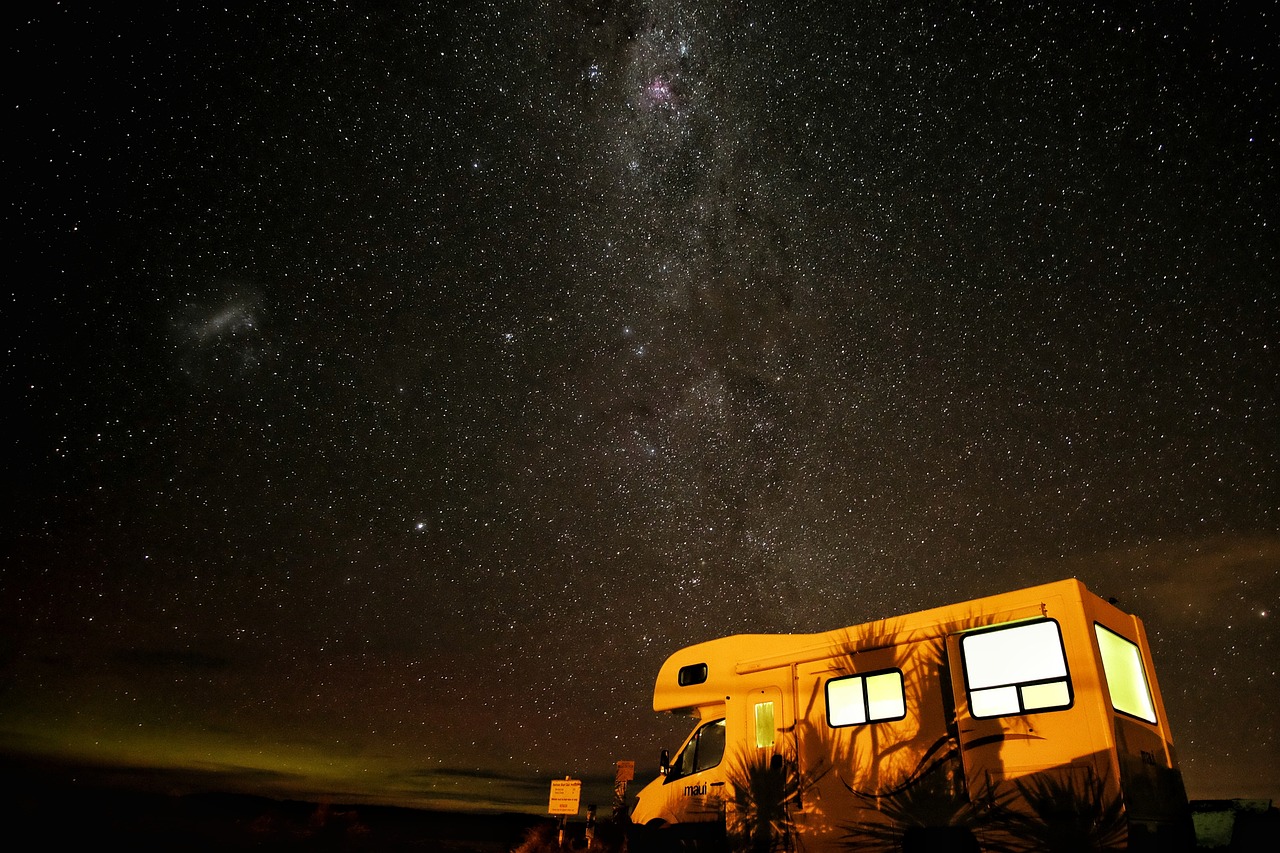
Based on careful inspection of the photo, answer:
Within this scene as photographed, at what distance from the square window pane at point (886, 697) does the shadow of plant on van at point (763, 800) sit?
3.39ft

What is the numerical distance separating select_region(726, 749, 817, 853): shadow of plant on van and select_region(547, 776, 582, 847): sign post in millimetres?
4766

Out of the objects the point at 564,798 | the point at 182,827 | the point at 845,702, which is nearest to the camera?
the point at 845,702

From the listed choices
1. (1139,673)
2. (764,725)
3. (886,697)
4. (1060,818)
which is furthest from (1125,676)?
(764,725)

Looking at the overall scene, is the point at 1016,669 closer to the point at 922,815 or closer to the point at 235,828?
the point at 922,815

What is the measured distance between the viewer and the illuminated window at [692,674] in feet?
27.9

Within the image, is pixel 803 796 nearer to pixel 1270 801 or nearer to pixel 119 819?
pixel 1270 801

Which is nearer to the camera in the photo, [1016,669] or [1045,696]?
[1045,696]

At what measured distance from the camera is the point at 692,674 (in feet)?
28.4

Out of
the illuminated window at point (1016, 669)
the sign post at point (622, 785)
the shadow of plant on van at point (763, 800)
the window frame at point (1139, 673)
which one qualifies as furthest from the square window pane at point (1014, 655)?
the sign post at point (622, 785)

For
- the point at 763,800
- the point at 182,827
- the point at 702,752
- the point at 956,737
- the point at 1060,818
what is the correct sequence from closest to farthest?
the point at 1060,818 → the point at 956,737 → the point at 763,800 → the point at 702,752 → the point at 182,827

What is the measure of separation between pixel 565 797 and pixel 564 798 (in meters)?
0.02

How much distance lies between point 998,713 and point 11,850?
4531 cm

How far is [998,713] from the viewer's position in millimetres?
5887

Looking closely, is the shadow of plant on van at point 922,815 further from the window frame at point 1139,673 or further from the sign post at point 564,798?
the sign post at point 564,798
